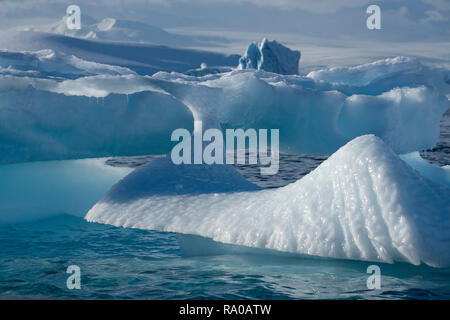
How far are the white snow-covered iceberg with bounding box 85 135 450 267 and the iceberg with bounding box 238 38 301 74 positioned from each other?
806 inches

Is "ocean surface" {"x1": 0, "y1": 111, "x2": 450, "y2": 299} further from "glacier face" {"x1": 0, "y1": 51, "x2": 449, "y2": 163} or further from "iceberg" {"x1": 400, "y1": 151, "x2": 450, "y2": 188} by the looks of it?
"iceberg" {"x1": 400, "y1": 151, "x2": 450, "y2": 188}

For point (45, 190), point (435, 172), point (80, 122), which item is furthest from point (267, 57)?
point (45, 190)

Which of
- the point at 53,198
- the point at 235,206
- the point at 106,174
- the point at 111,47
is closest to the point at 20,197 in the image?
the point at 53,198

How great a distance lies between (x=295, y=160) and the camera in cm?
1736

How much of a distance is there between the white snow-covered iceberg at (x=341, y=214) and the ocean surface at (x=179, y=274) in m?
0.23

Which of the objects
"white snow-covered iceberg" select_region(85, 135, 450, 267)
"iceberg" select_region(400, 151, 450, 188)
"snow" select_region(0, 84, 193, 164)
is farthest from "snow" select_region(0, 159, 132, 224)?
"iceberg" select_region(400, 151, 450, 188)

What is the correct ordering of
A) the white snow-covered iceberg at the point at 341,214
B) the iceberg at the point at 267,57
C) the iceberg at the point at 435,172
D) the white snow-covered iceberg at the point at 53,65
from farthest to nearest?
1. the iceberg at the point at 267,57
2. the white snow-covered iceberg at the point at 53,65
3. the iceberg at the point at 435,172
4. the white snow-covered iceberg at the point at 341,214

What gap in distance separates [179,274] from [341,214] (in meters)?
1.52

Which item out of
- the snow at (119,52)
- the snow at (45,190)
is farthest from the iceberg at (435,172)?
the snow at (119,52)

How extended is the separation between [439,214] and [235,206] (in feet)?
6.54

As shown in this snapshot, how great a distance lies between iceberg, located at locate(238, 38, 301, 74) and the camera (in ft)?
84.4

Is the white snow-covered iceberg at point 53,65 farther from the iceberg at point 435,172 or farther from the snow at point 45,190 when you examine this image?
the iceberg at point 435,172

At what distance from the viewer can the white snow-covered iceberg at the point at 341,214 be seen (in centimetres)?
420
